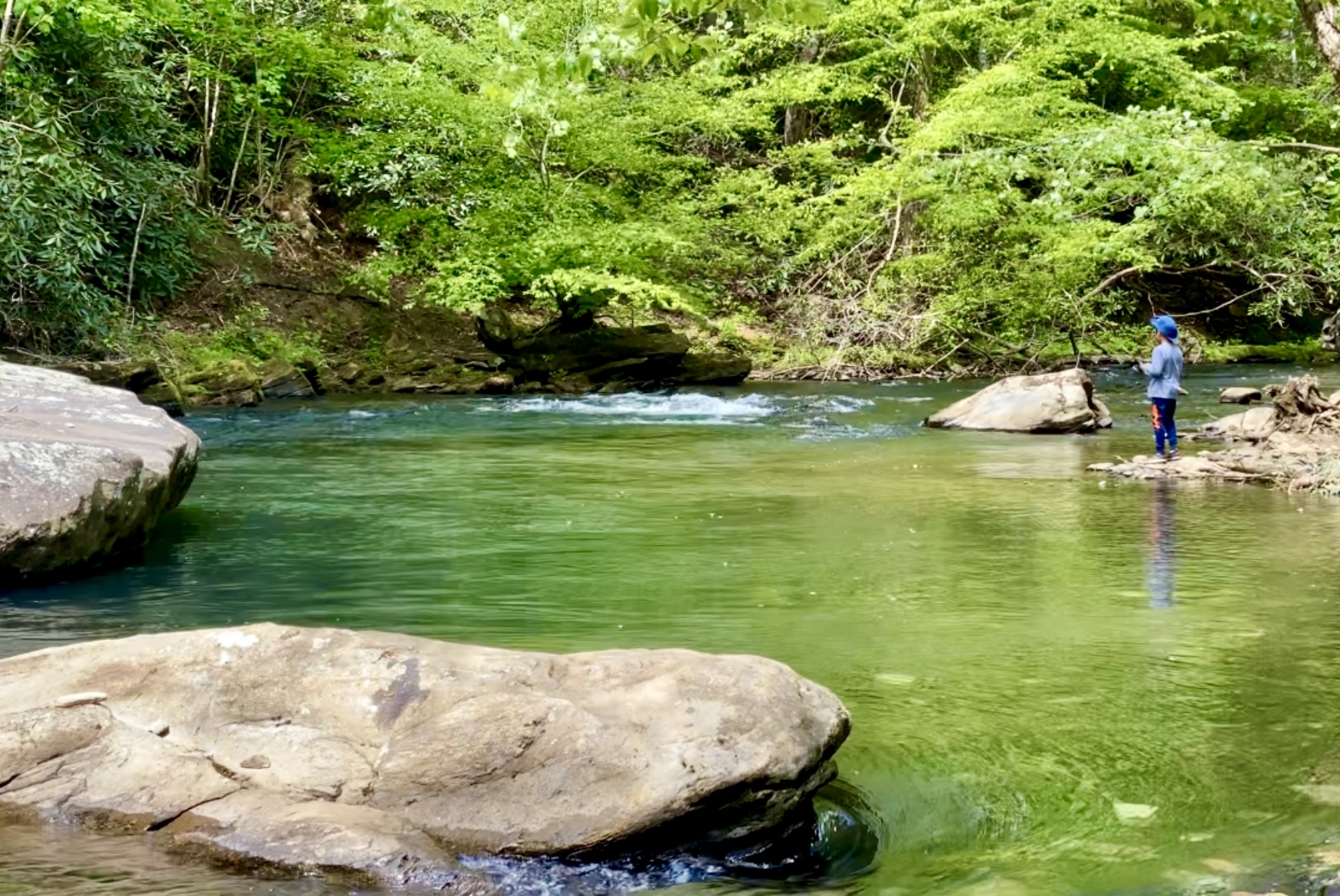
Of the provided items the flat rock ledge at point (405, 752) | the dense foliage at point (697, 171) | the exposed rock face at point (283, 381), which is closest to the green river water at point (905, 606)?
the flat rock ledge at point (405, 752)

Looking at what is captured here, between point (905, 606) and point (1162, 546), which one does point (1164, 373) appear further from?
point (905, 606)

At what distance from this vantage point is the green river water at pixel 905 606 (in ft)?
11.5

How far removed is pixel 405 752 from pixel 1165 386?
9492 mm

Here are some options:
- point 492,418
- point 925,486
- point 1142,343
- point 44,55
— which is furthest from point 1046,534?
point 1142,343

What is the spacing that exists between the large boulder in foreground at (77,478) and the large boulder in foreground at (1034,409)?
9.19 meters

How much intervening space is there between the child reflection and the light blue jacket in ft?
3.81

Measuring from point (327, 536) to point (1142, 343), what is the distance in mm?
21100

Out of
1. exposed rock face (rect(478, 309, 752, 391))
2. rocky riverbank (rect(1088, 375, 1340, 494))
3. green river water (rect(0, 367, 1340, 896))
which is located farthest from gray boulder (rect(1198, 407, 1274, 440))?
exposed rock face (rect(478, 309, 752, 391))

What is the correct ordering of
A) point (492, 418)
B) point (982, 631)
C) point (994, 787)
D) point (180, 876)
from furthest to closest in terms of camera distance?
1. point (492, 418)
2. point (982, 631)
3. point (994, 787)
4. point (180, 876)

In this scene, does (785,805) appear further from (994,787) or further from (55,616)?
(55,616)

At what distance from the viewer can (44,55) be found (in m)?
17.6

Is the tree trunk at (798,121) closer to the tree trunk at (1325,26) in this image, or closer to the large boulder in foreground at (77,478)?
the tree trunk at (1325,26)

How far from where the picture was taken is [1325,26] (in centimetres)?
1033

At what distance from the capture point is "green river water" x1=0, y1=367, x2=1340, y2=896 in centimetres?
351
